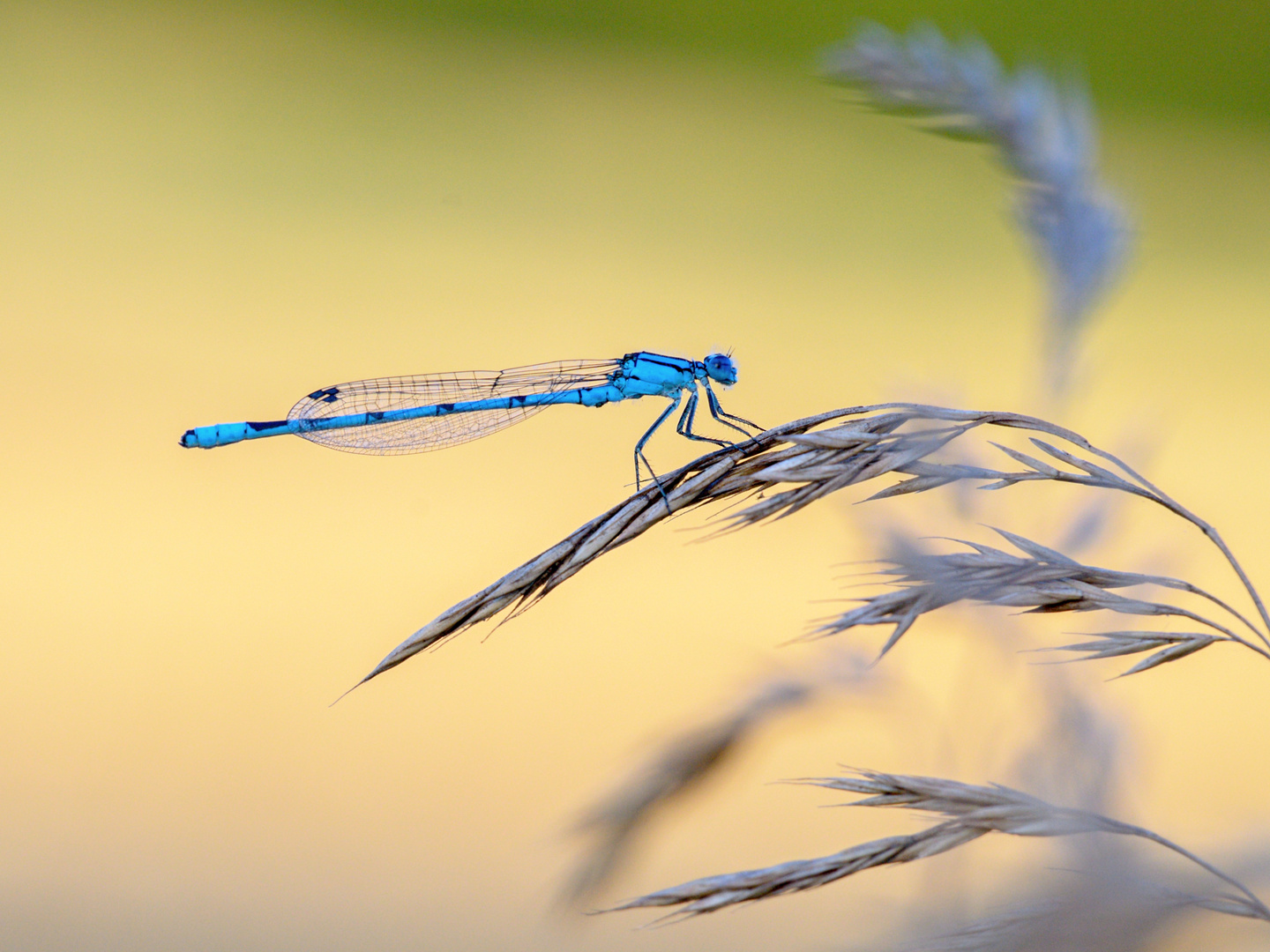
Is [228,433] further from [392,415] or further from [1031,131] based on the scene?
[1031,131]

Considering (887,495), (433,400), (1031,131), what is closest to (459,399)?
(433,400)

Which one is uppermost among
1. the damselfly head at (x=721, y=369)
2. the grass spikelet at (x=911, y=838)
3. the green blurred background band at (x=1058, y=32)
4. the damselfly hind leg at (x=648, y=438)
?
the green blurred background band at (x=1058, y=32)

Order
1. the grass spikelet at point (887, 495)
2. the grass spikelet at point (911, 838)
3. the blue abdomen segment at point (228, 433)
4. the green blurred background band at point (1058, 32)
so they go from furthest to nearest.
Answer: the green blurred background band at point (1058, 32), the blue abdomen segment at point (228, 433), the grass spikelet at point (887, 495), the grass spikelet at point (911, 838)

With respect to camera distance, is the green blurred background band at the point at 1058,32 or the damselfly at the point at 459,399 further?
the green blurred background band at the point at 1058,32

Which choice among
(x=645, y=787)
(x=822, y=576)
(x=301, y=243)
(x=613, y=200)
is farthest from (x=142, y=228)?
(x=645, y=787)

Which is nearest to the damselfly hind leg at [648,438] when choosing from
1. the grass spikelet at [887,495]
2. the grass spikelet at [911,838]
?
the grass spikelet at [887,495]

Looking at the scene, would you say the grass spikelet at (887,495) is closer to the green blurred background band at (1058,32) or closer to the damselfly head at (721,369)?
the damselfly head at (721,369)
